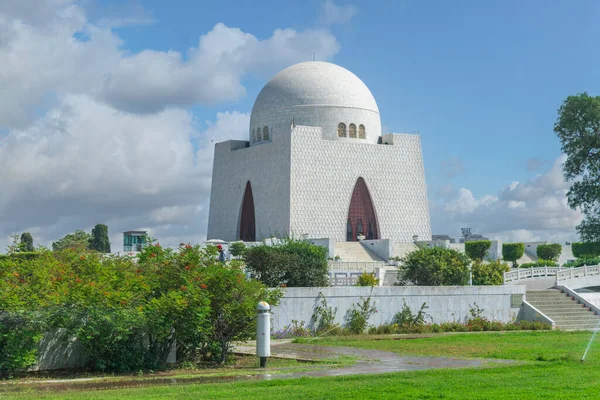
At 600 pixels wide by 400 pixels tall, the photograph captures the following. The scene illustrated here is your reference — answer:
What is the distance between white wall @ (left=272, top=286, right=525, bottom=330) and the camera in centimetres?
Answer: 2012

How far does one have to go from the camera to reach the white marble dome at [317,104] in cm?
4619

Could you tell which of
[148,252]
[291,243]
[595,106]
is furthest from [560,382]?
[595,106]

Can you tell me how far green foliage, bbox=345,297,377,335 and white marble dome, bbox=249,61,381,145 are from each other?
25.1m

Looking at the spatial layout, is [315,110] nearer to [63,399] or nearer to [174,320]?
[174,320]

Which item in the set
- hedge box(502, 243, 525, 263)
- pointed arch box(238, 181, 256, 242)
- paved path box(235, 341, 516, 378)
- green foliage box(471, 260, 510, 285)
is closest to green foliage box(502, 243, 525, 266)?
hedge box(502, 243, 525, 263)

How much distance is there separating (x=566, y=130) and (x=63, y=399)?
35.6 meters

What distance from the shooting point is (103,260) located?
15.0 meters

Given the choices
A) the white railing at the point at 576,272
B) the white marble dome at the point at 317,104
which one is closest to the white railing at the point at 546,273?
the white railing at the point at 576,272

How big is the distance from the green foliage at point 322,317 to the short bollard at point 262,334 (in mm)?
7135

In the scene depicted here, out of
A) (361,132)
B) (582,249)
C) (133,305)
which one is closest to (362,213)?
(361,132)

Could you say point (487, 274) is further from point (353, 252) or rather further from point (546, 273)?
point (353, 252)

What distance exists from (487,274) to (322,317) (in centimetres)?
919

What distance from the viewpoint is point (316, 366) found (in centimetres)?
1284

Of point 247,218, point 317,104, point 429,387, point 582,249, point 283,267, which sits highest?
point 317,104
